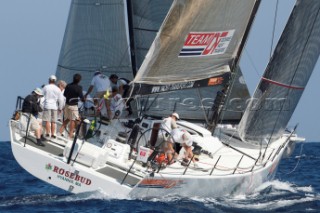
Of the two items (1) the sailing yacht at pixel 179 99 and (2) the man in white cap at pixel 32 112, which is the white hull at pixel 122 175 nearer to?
(1) the sailing yacht at pixel 179 99

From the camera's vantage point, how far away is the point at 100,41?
78.2 feet

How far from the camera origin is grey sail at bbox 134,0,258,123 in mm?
19312

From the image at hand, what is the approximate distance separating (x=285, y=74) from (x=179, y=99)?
263cm

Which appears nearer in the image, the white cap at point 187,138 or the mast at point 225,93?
the white cap at point 187,138

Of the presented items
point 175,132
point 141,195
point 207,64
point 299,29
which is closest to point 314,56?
point 299,29

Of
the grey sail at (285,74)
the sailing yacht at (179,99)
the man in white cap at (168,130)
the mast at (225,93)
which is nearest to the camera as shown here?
the sailing yacht at (179,99)

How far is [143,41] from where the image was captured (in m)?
23.5

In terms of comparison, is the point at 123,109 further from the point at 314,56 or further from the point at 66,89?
the point at 314,56

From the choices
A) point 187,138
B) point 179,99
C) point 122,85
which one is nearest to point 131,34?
point 179,99

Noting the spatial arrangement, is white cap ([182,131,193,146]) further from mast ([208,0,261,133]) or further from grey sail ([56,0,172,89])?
grey sail ([56,0,172,89])

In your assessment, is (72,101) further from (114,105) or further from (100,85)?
(100,85)

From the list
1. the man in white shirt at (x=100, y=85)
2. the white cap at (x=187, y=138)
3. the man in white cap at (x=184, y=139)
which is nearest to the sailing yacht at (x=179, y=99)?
the man in white cap at (x=184, y=139)

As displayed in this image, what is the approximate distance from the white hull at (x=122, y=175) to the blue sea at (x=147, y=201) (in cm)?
17

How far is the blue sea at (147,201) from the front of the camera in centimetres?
1808
